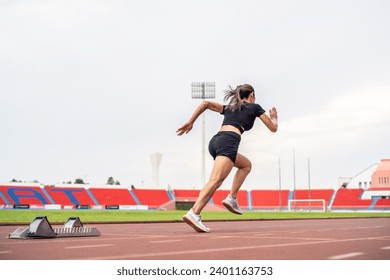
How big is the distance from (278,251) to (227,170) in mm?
2712

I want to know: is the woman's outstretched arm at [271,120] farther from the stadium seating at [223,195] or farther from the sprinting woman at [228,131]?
the stadium seating at [223,195]

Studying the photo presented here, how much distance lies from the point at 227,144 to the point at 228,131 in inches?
9.2

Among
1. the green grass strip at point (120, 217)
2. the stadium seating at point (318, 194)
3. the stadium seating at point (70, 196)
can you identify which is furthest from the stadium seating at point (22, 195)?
the stadium seating at point (318, 194)

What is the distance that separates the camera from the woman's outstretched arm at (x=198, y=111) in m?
7.05

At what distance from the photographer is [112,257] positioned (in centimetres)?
394

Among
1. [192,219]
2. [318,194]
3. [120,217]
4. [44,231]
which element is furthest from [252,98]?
[318,194]

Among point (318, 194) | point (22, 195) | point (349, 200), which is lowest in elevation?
point (349, 200)

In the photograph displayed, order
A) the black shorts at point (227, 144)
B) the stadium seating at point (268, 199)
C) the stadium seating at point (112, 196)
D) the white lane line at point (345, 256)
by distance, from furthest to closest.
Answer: the stadium seating at point (268, 199), the stadium seating at point (112, 196), the black shorts at point (227, 144), the white lane line at point (345, 256)

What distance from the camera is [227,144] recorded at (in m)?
6.98

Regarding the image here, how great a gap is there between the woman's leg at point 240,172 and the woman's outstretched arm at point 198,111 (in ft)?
2.86

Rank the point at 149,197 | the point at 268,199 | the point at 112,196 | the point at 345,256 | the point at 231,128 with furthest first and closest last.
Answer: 1. the point at 268,199
2. the point at 149,197
3. the point at 112,196
4. the point at 231,128
5. the point at 345,256

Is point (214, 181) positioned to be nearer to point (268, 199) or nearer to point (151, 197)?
point (151, 197)

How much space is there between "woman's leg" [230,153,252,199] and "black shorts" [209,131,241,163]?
58 cm

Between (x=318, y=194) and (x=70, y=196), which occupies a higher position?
(x=70, y=196)
